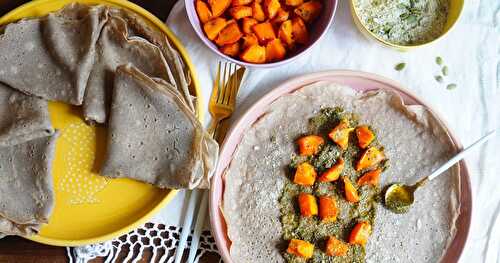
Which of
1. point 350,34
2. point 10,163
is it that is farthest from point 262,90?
point 10,163

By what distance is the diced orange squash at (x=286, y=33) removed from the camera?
1.83m

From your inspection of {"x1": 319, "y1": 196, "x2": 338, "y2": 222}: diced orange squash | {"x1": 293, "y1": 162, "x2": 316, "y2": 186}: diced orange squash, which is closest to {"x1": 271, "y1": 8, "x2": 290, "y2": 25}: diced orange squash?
{"x1": 293, "y1": 162, "x2": 316, "y2": 186}: diced orange squash

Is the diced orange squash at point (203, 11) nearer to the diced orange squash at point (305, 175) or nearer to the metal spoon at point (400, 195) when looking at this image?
the diced orange squash at point (305, 175)

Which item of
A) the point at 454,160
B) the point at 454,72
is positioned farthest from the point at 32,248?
the point at 454,72

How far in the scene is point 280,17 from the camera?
184cm

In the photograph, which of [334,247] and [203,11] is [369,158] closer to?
[334,247]

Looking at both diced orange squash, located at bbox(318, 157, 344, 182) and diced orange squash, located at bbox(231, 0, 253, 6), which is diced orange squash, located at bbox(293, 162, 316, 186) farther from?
diced orange squash, located at bbox(231, 0, 253, 6)

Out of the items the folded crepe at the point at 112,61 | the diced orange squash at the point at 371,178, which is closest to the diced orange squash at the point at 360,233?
the diced orange squash at the point at 371,178

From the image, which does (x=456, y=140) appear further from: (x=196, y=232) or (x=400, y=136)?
(x=196, y=232)

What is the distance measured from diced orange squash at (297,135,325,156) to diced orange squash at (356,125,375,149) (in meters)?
0.11

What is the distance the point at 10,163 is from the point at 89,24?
477 millimetres

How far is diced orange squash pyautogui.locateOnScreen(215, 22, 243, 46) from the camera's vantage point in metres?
Result: 1.83

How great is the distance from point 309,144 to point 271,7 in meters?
0.42

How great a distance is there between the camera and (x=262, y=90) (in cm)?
196
